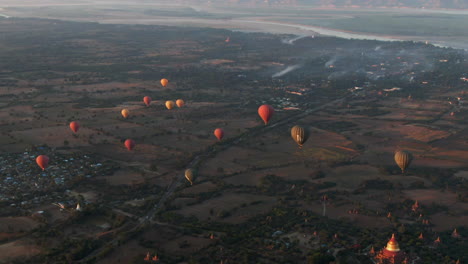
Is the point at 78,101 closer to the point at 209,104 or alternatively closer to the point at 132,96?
the point at 132,96

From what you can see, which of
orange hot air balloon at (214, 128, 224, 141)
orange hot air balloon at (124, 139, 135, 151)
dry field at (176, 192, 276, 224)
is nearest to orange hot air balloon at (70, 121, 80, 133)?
orange hot air balloon at (124, 139, 135, 151)

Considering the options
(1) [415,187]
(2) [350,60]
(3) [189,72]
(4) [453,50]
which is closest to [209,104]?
(3) [189,72]

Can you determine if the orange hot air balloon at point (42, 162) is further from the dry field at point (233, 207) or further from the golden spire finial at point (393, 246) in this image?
the golden spire finial at point (393, 246)

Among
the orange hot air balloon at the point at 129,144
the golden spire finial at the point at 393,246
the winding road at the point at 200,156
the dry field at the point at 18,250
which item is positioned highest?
the golden spire finial at the point at 393,246

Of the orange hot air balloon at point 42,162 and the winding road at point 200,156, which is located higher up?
the orange hot air balloon at point 42,162

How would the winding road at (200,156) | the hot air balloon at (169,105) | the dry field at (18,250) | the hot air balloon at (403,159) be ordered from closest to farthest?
the dry field at (18,250) → the winding road at (200,156) → the hot air balloon at (403,159) → the hot air balloon at (169,105)

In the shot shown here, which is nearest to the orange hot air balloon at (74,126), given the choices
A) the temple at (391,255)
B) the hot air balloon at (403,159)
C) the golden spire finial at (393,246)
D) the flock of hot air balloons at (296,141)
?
the flock of hot air balloons at (296,141)

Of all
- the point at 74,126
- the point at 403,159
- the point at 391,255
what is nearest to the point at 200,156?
the point at 74,126

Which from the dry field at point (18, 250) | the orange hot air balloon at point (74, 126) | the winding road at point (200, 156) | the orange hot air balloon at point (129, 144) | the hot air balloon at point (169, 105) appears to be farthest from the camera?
the hot air balloon at point (169, 105)

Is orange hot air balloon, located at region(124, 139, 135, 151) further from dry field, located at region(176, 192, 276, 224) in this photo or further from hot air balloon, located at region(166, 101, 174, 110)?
hot air balloon, located at region(166, 101, 174, 110)

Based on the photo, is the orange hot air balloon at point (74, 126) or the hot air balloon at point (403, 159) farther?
the orange hot air balloon at point (74, 126)
